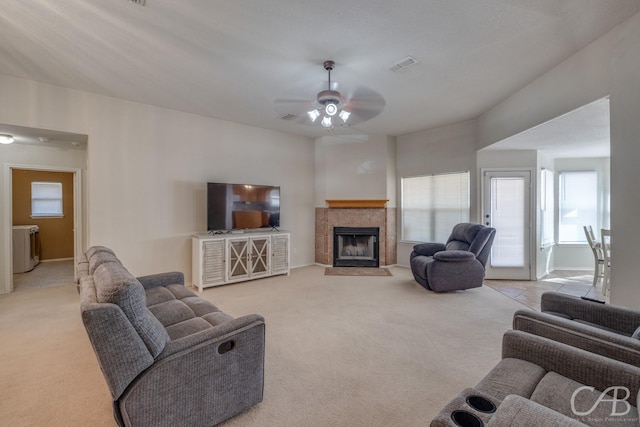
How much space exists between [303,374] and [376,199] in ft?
14.5

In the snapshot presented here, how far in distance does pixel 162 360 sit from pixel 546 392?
1.86 m

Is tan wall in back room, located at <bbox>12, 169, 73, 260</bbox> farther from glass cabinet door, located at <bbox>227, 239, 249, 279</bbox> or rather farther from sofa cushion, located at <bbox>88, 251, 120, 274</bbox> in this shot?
sofa cushion, located at <bbox>88, 251, 120, 274</bbox>

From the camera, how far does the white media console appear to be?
14.7ft

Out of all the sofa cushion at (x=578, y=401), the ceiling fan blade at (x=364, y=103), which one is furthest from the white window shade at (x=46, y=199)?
the sofa cushion at (x=578, y=401)

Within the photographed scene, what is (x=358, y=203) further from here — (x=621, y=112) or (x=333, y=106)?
(x=621, y=112)

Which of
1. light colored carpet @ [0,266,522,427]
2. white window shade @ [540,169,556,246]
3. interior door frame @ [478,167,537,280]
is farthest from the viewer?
white window shade @ [540,169,556,246]

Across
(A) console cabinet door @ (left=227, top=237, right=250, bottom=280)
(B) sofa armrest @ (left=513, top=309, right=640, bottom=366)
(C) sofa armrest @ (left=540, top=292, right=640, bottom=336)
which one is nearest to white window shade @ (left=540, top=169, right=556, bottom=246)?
(C) sofa armrest @ (left=540, top=292, right=640, bottom=336)

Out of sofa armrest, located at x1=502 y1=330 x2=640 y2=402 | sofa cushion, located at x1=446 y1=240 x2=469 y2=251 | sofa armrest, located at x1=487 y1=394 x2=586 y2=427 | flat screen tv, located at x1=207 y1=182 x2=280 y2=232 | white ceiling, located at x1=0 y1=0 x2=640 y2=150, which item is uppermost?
white ceiling, located at x1=0 y1=0 x2=640 y2=150

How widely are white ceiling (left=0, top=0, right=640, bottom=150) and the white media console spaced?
221 centimetres

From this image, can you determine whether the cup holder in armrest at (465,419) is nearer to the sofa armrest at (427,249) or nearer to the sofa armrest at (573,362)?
the sofa armrest at (573,362)

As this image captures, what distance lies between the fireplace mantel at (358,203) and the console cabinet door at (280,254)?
1402 mm

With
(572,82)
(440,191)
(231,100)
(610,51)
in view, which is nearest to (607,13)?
(610,51)

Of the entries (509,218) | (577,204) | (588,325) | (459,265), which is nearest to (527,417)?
(588,325)

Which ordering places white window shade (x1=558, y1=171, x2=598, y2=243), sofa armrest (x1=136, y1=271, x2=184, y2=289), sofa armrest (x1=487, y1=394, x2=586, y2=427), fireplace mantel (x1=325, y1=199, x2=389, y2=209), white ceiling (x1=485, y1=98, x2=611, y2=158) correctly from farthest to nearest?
fireplace mantel (x1=325, y1=199, x2=389, y2=209) < white window shade (x1=558, y1=171, x2=598, y2=243) < white ceiling (x1=485, y1=98, x2=611, y2=158) < sofa armrest (x1=136, y1=271, x2=184, y2=289) < sofa armrest (x1=487, y1=394, x2=586, y2=427)
